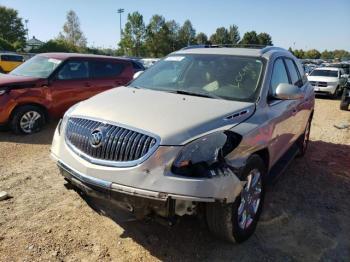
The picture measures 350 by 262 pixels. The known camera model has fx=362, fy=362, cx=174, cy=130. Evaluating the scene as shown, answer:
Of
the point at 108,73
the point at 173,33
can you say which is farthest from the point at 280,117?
the point at 173,33

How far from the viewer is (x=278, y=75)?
4492mm

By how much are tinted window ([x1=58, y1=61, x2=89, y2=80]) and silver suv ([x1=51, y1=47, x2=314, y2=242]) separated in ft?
13.7

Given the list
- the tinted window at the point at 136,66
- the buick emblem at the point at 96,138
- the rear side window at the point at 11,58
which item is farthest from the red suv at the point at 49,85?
the rear side window at the point at 11,58

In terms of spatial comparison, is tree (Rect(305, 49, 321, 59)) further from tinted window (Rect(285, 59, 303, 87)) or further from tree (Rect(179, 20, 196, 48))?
tinted window (Rect(285, 59, 303, 87))

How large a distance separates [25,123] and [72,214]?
4186 mm

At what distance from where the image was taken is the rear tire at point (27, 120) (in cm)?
739

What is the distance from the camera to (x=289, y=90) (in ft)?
12.8

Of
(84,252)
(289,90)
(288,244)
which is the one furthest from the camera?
(289,90)

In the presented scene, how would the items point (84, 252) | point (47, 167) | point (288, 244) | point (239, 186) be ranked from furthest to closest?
point (47, 167) < point (288, 244) < point (84, 252) < point (239, 186)

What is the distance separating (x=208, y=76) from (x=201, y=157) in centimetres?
161

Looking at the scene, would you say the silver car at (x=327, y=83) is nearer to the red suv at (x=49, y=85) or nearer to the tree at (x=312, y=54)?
the red suv at (x=49, y=85)

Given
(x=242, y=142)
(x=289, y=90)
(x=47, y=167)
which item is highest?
(x=289, y=90)

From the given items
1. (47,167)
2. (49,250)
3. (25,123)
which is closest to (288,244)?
(49,250)

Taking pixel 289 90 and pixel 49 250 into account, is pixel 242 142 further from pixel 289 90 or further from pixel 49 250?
pixel 49 250
